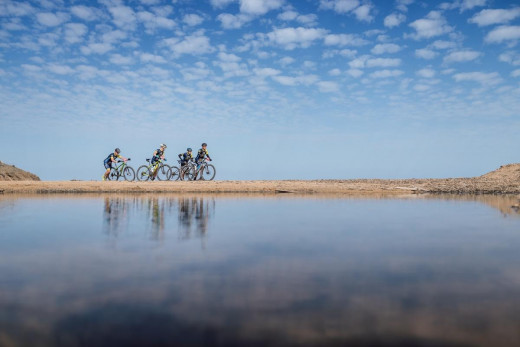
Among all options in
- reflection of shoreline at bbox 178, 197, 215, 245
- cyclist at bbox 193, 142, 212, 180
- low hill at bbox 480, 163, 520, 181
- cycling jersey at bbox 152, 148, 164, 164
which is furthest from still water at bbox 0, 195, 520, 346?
low hill at bbox 480, 163, 520, 181

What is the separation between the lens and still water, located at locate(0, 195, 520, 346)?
3547 millimetres

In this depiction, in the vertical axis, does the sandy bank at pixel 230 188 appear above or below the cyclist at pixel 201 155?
below

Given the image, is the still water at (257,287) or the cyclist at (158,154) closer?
the still water at (257,287)

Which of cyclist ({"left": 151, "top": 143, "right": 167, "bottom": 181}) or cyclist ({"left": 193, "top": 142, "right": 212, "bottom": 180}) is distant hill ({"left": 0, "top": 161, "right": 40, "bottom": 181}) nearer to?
cyclist ({"left": 151, "top": 143, "right": 167, "bottom": 181})

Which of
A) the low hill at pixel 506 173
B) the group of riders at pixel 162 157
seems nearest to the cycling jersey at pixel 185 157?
the group of riders at pixel 162 157

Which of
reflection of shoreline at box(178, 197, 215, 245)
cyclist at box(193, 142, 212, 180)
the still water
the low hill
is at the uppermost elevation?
cyclist at box(193, 142, 212, 180)

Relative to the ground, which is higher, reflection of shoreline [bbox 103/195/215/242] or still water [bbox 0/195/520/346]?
reflection of shoreline [bbox 103/195/215/242]

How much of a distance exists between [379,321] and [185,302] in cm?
188

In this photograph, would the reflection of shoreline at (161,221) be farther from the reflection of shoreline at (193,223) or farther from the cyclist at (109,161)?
the cyclist at (109,161)

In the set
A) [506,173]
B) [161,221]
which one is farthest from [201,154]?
[506,173]

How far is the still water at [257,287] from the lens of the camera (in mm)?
3547

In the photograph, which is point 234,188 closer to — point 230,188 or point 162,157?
point 230,188

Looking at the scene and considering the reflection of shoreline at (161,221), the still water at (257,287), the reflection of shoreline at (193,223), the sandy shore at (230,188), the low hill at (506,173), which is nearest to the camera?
the still water at (257,287)

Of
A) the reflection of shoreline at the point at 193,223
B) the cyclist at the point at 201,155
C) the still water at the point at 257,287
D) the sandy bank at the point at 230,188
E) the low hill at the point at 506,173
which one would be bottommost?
the still water at the point at 257,287
